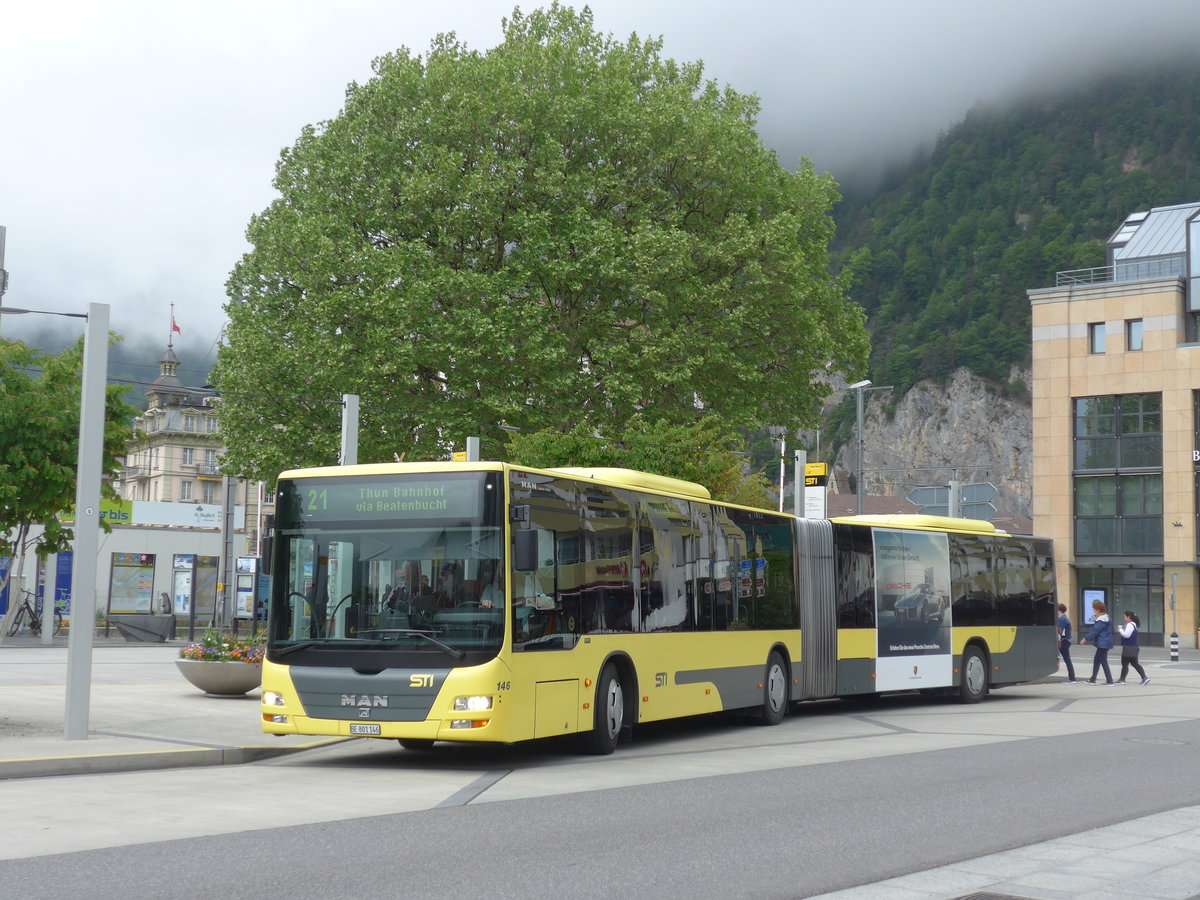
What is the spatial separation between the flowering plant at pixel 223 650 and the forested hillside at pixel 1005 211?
11615 cm

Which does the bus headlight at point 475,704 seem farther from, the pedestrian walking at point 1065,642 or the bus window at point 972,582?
the pedestrian walking at point 1065,642

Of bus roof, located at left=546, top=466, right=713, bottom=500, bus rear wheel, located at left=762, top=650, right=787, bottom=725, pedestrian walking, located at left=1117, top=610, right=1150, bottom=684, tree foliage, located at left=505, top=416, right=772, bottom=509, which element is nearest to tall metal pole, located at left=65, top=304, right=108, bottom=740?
bus roof, located at left=546, top=466, right=713, bottom=500

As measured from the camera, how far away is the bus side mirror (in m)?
12.7

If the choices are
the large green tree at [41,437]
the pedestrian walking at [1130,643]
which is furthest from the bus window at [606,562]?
the pedestrian walking at [1130,643]

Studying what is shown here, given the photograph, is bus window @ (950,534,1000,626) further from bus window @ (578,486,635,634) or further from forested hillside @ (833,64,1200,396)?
forested hillside @ (833,64,1200,396)

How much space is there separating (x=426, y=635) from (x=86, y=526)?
3.81 meters

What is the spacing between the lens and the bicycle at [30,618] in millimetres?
43281

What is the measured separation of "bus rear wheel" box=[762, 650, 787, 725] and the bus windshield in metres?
6.69

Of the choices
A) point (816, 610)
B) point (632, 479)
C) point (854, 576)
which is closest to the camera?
point (632, 479)

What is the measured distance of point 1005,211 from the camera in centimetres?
15475

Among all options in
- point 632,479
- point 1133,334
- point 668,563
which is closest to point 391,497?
point 632,479

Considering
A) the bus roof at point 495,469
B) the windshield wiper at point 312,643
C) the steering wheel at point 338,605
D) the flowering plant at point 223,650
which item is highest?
the bus roof at point 495,469

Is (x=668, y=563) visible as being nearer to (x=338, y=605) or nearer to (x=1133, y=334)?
(x=338, y=605)

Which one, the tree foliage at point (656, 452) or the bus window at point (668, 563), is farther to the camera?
Answer: the tree foliage at point (656, 452)
